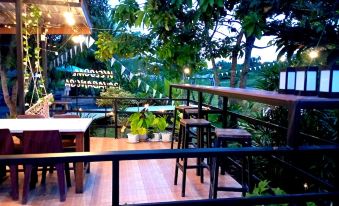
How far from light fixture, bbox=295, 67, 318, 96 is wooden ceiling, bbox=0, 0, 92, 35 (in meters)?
3.52

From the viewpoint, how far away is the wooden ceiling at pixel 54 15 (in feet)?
14.0

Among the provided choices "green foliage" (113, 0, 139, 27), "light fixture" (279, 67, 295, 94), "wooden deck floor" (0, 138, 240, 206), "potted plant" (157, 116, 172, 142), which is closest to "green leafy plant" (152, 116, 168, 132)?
"potted plant" (157, 116, 172, 142)

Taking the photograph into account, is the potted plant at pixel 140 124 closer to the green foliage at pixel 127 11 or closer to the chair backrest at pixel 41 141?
the green foliage at pixel 127 11

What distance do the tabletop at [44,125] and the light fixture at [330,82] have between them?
2.31 metres

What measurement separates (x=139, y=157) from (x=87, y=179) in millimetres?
2888

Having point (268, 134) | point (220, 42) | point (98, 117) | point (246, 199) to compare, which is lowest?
point (98, 117)

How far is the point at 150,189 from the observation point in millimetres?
3289

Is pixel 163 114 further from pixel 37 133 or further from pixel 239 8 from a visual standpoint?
pixel 37 133

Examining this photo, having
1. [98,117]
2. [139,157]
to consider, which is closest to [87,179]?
[139,157]

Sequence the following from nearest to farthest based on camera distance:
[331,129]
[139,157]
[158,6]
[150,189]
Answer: [139,157]
[331,129]
[150,189]
[158,6]

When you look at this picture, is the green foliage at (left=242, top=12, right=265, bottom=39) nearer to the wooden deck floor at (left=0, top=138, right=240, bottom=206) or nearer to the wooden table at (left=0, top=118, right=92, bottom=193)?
the wooden deck floor at (left=0, top=138, right=240, bottom=206)

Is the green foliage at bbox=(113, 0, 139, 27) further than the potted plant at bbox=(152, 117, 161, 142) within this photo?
No

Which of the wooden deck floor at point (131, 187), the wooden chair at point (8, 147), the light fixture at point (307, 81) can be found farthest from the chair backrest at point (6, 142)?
the light fixture at point (307, 81)

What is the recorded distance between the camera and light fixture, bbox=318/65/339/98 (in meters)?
1.31
